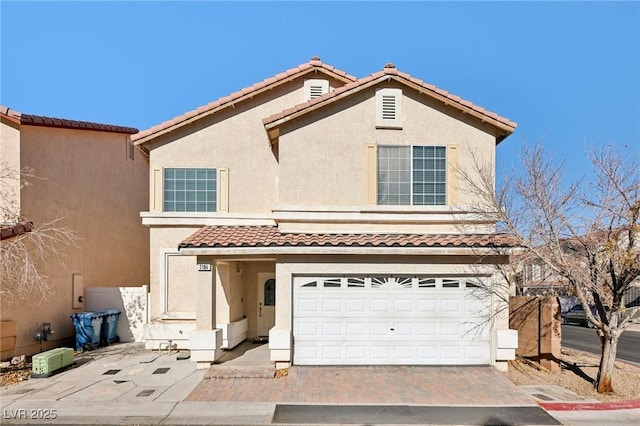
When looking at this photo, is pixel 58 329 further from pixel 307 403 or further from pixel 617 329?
pixel 617 329

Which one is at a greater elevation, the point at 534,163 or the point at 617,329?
the point at 534,163

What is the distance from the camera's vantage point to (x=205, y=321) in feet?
35.5

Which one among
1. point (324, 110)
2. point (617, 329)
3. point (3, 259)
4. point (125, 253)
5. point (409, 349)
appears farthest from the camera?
point (125, 253)

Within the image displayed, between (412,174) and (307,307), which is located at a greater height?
(412,174)

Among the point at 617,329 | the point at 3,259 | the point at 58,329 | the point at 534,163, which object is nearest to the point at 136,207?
the point at 58,329

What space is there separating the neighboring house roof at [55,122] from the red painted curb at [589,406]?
1587 centimetres

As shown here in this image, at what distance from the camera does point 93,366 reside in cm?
1129

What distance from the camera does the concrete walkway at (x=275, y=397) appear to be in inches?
305

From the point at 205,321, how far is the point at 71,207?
7.62 metres

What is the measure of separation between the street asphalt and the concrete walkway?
0.8 inches

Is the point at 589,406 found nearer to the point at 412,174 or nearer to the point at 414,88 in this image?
the point at 412,174

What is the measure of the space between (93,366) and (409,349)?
28.0ft

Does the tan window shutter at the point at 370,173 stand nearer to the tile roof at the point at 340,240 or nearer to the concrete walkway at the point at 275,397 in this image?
the tile roof at the point at 340,240


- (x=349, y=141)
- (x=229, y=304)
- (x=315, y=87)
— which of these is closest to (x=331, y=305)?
(x=229, y=304)
